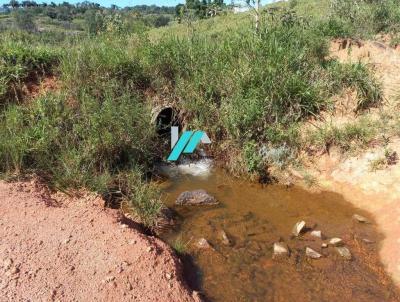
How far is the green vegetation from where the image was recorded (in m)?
5.38

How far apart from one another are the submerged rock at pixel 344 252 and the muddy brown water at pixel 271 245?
52mm

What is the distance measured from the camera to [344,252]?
451cm

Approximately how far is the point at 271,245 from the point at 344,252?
0.79 meters

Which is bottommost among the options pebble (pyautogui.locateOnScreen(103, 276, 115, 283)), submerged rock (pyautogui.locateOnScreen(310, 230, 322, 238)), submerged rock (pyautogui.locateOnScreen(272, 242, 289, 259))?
submerged rock (pyautogui.locateOnScreen(310, 230, 322, 238))

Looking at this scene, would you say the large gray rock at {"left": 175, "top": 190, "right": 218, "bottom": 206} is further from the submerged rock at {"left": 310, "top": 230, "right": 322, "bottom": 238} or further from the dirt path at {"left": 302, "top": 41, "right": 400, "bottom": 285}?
the dirt path at {"left": 302, "top": 41, "right": 400, "bottom": 285}

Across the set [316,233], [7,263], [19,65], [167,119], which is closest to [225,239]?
[316,233]

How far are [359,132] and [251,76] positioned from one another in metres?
1.84

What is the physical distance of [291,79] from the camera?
252 inches

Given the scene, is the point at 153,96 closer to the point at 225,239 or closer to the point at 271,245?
the point at 225,239

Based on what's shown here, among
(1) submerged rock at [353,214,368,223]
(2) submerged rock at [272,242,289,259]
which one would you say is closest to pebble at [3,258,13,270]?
(2) submerged rock at [272,242,289,259]

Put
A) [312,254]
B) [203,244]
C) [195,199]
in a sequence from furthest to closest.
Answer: [195,199] < [203,244] < [312,254]

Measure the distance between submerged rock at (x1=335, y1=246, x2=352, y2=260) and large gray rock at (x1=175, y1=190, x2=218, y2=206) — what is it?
5.61 ft

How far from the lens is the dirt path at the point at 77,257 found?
11.1 ft

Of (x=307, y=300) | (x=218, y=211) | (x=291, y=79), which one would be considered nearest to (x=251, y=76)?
(x=291, y=79)
